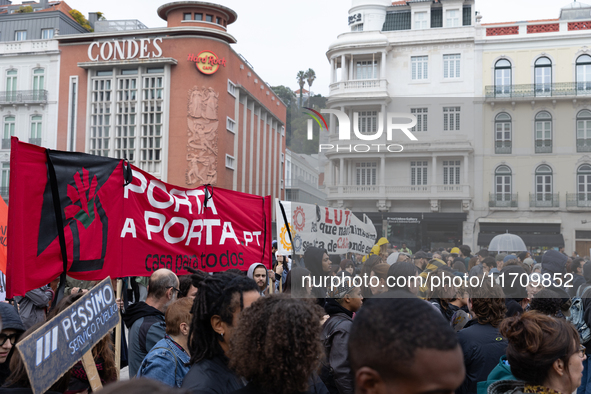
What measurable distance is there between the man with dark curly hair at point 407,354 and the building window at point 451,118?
4746 mm

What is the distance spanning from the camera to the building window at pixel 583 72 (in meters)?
6.47

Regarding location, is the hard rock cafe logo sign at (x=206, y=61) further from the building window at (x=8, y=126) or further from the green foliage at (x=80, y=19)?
the building window at (x=8, y=126)

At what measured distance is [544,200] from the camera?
18.6ft

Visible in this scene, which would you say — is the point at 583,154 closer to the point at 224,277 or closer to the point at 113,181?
the point at 224,277

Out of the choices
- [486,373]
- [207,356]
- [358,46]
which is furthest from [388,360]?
[358,46]

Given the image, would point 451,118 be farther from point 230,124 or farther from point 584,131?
point 230,124

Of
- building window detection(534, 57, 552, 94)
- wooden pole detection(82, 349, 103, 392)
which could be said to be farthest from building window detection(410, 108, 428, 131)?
wooden pole detection(82, 349, 103, 392)

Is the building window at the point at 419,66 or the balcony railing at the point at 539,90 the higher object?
the building window at the point at 419,66

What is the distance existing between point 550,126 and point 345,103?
2.40 m

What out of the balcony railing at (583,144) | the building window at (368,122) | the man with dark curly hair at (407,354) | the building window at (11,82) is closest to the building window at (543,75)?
the balcony railing at (583,144)

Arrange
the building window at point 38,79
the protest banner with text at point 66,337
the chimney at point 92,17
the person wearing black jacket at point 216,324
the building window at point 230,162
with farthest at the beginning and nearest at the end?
the chimney at point 92,17, the building window at point 38,79, the building window at point 230,162, the person wearing black jacket at point 216,324, the protest banner with text at point 66,337

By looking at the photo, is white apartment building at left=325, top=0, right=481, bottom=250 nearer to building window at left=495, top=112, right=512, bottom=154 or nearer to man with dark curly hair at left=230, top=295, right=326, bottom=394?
Result: building window at left=495, top=112, right=512, bottom=154

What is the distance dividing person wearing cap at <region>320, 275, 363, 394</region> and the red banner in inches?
87.8

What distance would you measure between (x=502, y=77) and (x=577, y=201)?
197 cm
